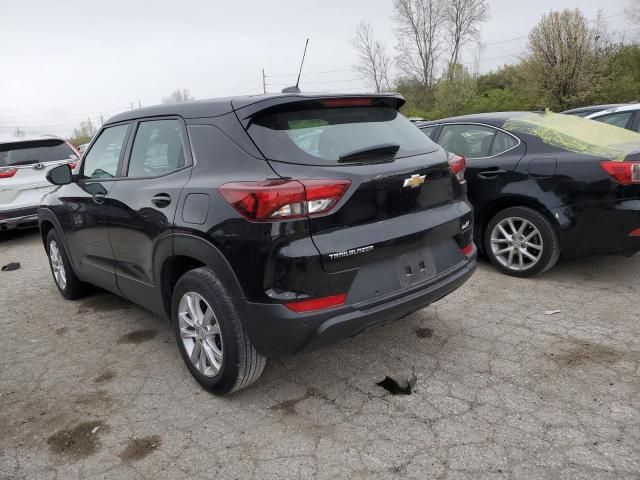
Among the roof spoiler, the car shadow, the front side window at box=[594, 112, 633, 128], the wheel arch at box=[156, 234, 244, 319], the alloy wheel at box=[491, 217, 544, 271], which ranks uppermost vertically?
the roof spoiler

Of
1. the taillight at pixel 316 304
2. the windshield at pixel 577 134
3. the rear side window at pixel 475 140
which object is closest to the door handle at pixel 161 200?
the taillight at pixel 316 304

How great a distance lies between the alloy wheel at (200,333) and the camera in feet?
9.55

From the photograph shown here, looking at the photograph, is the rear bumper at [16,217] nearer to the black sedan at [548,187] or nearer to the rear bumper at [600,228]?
the black sedan at [548,187]

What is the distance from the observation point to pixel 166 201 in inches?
118

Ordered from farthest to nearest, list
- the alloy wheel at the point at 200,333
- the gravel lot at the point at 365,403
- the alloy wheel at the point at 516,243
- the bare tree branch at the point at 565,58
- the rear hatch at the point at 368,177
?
1. the bare tree branch at the point at 565,58
2. the alloy wheel at the point at 516,243
3. the alloy wheel at the point at 200,333
4. the rear hatch at the point at 368,177
5. the gravel lot at the point at 365,403

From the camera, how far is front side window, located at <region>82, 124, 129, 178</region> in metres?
3.75

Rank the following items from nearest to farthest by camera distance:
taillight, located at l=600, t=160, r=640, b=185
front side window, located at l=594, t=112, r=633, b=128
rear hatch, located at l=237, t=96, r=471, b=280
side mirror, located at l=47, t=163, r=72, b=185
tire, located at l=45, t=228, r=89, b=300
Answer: rear hatch, located at l=237, t=96, r=471, b=280 < taillight, located at l=600, t=160, r=640, b=185 < side mirror, located at l=47, t=163, r=72, b=185 < tire, located at l=45, t=228, r=89, b=300 < front side window, located at l=594, t=112, r=633, b=128

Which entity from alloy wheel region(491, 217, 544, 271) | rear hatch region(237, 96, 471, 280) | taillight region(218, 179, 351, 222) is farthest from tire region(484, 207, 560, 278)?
taillight region(218, 179, 351, 222)

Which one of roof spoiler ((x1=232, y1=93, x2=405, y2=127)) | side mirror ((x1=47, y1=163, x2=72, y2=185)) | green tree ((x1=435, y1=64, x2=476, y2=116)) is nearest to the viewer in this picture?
roof spoiler ((x1=232, y1=93, x2=405, y2=127))

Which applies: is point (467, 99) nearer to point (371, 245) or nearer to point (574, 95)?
point (574, 95)

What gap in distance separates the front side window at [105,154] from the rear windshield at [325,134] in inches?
59.8

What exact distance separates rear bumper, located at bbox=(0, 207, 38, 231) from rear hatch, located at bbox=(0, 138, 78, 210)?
69 mm

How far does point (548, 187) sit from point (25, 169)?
7.28 metres

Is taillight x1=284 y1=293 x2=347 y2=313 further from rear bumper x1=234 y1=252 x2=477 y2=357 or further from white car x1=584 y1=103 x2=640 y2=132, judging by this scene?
white car x1=584 y1=103 x2=640 y2=132
